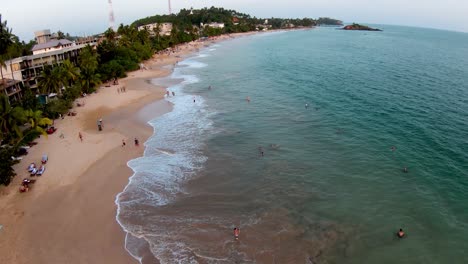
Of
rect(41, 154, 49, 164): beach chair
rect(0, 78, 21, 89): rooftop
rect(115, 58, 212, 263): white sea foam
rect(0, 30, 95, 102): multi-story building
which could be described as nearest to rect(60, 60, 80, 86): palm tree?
rect(0, 30, 95, 102): multi-story building

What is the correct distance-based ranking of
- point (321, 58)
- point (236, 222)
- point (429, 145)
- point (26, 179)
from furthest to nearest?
1. point (321, 58)
2. point (429, 145)
3. point (26, 179)
4. point (236, 222)

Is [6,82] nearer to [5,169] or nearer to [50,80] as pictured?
[50,80]

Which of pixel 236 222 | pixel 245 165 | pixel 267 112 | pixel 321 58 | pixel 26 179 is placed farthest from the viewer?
pixel 321 58

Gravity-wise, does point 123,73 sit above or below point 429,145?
above

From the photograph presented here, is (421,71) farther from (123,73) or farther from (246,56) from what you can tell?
(123,73)

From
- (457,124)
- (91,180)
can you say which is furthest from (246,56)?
(91,180)

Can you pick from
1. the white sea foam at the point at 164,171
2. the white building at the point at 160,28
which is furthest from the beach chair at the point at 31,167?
the white building at the point at 160,28

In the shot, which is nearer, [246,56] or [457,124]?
[457,124]

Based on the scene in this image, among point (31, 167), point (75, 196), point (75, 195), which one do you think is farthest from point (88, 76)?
point (75, 196)

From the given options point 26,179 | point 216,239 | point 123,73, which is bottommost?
point 216,239
